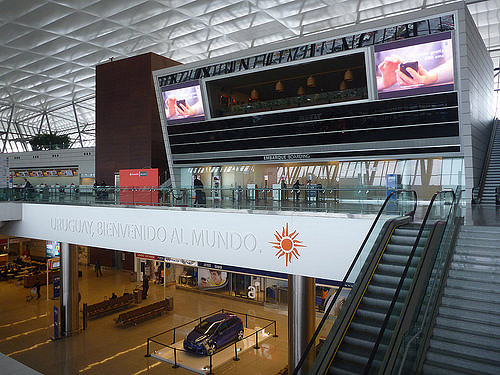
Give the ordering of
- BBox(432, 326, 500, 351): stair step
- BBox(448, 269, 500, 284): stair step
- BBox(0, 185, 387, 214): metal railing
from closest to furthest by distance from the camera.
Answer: BBox(432, 326, 500, 351): stair step, BBox(448, 269, 500, 284): stair step, BBox(0, 185, 387, 214): metal railing

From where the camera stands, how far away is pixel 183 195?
43.3ft

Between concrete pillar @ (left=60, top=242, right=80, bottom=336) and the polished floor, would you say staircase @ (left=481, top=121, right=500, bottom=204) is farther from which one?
concrete pillar @ (left=60, top=242, right=80, bottom=336)

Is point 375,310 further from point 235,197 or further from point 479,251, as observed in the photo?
point 235,197

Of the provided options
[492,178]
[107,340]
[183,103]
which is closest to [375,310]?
[107,340]

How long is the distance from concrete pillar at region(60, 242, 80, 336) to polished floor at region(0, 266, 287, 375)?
26.8 inches

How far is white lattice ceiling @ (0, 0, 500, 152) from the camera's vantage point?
24312mm

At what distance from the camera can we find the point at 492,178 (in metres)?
16.4

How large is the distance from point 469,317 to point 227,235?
23.9ft

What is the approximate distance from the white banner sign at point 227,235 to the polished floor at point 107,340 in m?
4.03

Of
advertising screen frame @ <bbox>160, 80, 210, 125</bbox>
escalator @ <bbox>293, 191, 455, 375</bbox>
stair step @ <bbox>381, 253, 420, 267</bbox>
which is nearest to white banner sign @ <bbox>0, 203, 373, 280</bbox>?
stair step @ <bbox>381, 253, 420, 267</bbox>

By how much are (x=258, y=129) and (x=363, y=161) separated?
5389mm

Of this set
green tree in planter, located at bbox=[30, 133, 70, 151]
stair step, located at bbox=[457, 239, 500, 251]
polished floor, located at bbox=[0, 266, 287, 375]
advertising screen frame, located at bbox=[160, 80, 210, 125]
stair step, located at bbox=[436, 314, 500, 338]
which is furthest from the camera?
green tree in planter, located at bbox=[30, 133, 70, 151]

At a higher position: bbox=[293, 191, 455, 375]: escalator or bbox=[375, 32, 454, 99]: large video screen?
bbox=[375, 32, 454, 99]: large video screen

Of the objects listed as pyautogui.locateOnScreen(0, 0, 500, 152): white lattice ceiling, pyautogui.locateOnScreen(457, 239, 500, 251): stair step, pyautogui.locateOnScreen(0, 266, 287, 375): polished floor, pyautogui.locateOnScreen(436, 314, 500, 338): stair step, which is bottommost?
pyautogui.locateOnScreen(0, 266, 287, 375): polished floor
